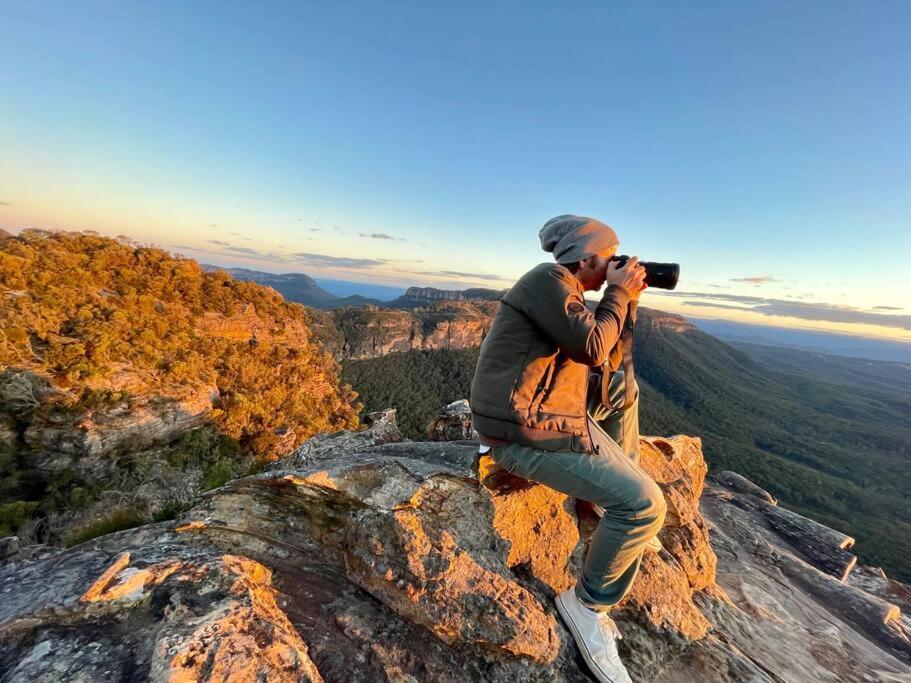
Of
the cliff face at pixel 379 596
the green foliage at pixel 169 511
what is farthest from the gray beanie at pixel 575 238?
the green foliage at pixel 169 511

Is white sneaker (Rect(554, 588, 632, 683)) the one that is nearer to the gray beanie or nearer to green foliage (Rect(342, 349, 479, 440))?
the gray beanie

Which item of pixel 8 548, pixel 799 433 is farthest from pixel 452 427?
pixel 799 433

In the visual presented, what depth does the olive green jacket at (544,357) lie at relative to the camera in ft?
9.09

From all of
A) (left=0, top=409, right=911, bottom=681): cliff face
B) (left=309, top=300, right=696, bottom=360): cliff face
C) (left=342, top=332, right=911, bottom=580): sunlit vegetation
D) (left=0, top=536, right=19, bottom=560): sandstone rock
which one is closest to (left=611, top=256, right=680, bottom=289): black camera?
(left=0, top=409, right=911, bottom=681): cliff face

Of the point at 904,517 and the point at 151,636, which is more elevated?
the point at 151,636

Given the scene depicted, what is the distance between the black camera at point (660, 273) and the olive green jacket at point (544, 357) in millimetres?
356

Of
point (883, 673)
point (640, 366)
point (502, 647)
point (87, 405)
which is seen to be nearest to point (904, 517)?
point (640, 366)

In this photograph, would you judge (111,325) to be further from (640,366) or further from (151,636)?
(640,366)

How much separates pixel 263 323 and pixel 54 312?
16609mm

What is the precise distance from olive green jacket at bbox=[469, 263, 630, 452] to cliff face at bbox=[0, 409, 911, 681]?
1.28 metres

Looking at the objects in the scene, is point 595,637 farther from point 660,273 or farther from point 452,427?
point 452,427

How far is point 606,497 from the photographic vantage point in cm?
309

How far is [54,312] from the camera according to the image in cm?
2188

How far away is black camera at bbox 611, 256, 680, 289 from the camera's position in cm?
316
